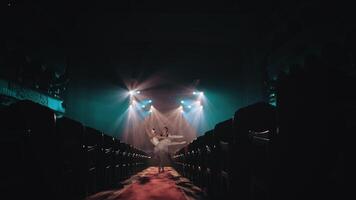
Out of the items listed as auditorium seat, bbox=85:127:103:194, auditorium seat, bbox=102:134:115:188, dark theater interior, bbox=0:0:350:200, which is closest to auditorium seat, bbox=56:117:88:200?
dark theater interior, bbox=0:0:350:200

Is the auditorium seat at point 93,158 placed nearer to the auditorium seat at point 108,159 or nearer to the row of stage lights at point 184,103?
the auditorium seat at point 108,159

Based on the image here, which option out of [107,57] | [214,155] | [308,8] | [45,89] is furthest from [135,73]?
[214,155]

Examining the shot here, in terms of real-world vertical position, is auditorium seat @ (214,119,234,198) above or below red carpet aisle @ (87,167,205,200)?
above

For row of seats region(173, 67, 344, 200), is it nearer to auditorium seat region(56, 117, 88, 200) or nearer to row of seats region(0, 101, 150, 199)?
row of seats region(0, 101, 150, 199)

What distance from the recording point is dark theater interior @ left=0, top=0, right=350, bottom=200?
1.60 m

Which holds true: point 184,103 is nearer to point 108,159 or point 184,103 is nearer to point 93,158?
point 108,159

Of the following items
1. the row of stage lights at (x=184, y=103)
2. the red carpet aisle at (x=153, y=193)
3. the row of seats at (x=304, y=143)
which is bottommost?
the red carpet aisle at (x=153, y=193)

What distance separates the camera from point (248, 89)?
1416 centimetres

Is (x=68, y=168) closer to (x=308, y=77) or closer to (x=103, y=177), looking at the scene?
(x=103, y=177)

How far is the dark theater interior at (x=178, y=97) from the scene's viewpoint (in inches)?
62.9

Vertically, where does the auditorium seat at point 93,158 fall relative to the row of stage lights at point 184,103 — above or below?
below

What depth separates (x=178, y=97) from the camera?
955 inches

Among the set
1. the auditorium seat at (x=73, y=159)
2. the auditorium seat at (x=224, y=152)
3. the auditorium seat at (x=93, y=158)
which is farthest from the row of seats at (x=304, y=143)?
the auditorium seat at (x=93, y=158)

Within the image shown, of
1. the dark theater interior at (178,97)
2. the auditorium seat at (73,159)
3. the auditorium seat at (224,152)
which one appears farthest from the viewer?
the auditorium seat at (73,159)
